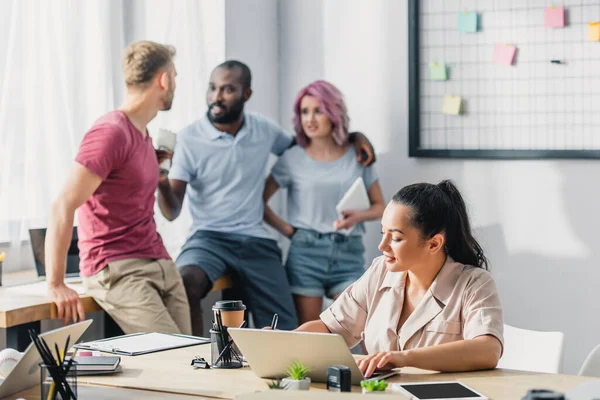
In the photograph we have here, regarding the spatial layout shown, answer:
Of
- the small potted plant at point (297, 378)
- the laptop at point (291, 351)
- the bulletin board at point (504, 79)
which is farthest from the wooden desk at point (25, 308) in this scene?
the bulletin board at point (504, 79)

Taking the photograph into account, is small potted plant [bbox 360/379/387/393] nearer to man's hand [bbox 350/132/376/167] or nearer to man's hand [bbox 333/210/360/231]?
man's hand [bbox 333/210/360/231]

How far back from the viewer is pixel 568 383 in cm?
188

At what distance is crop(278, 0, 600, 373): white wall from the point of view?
12.8ft

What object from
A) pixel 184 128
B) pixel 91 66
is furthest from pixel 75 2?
pixel 184 128

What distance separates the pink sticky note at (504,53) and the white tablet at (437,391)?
7.90ft

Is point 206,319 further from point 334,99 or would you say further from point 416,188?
point 416,188

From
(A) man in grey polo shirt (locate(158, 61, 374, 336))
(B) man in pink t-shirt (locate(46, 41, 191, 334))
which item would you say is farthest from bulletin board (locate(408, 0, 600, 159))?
(B) man in pink t-shirt (locate(46, 41, 191, 334))

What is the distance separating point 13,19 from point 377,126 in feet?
5.95

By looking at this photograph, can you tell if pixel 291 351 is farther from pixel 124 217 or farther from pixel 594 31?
pixel 594 31

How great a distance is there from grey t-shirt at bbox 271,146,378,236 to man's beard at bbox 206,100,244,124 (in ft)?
1.11

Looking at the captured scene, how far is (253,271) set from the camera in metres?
3.76

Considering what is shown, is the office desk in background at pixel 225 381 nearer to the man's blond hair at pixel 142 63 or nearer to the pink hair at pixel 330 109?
the man's blond hair at pixel 142 63

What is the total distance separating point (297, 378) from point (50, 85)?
199cm

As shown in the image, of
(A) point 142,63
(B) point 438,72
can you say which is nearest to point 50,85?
(A) point 142,63
